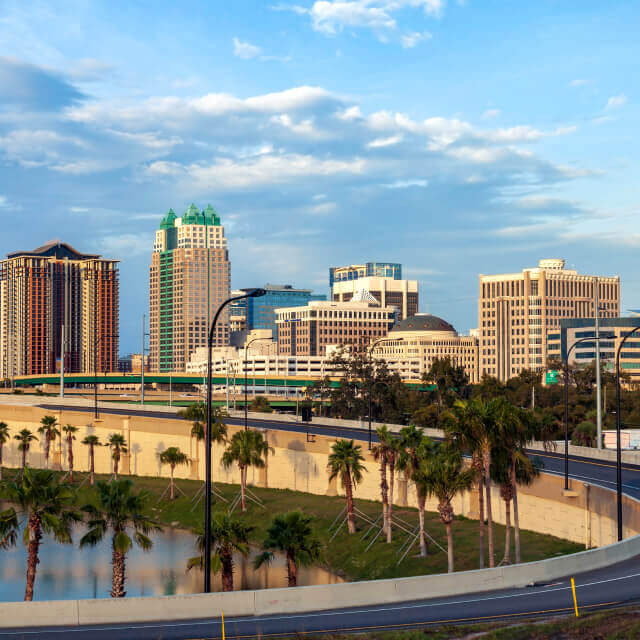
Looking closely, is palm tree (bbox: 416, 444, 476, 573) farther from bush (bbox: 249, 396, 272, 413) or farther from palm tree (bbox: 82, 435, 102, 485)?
bush (bbox: 249, 396, 272, 413)

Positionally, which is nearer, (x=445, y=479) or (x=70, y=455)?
(x=445, y=479)

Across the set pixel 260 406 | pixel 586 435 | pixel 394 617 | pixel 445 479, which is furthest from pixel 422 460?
pixel 260 406

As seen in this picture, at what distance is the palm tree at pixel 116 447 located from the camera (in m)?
111

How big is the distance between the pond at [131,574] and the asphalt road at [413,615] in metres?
33.2

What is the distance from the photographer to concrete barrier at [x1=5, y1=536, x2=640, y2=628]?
109ft

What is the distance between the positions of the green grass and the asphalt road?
2259cm

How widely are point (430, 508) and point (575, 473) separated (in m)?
14.1

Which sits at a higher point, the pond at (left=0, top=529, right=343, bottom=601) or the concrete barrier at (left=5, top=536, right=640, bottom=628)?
the concrete barrier at (left=5, top=536, right=640, bottom=628)

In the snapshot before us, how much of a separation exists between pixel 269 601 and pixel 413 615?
4.99 m

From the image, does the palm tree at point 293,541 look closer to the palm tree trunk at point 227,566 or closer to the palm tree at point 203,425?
the palm tree trunk at point 227,566

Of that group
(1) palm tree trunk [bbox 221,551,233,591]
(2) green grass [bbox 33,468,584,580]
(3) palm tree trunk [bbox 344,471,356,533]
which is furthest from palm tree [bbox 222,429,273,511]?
(1) palm tree trunk [bbox 221,551,233,591]

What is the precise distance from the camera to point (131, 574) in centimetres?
7362

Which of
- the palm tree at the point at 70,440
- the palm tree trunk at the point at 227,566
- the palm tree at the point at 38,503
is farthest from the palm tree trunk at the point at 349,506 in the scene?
the palm tree at the point at 70,440

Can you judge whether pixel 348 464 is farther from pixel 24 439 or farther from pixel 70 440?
pixel 24 439
